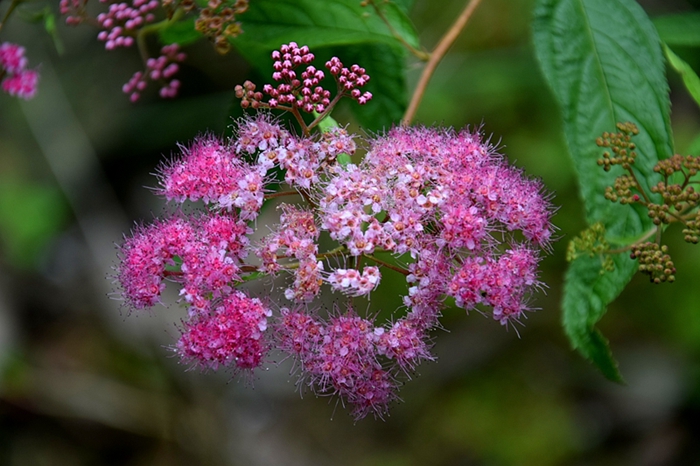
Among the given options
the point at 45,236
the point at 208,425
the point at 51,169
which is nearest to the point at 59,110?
the point at 51,169

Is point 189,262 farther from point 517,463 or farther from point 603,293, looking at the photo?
point 517,463

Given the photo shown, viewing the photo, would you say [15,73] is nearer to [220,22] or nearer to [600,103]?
[220,22]

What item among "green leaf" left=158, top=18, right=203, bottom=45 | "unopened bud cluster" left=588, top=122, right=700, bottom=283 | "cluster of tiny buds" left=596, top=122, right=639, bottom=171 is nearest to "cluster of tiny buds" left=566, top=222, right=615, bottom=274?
"unopened bud cluster" left=588, top=122, right=700, bottom=283

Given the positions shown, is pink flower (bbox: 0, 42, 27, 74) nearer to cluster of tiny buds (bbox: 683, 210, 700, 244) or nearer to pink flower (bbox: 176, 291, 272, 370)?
pink flower (bbox: 176, 291, 272, 370)

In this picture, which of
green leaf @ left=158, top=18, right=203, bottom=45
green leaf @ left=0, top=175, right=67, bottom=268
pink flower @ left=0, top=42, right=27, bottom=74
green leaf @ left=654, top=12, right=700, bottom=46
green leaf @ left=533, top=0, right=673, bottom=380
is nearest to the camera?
green leaf @ left=533, top=0, right=673, bottom=380

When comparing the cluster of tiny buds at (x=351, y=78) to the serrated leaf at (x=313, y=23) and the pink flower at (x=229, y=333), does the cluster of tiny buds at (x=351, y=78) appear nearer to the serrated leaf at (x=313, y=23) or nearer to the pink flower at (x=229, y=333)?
the serrated leaf at (x=313, y=23)

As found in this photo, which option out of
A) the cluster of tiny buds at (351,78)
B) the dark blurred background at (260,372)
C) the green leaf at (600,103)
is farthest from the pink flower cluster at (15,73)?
the green leaf at (600,103)

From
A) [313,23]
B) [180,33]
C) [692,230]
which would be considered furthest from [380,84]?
[692,230]
